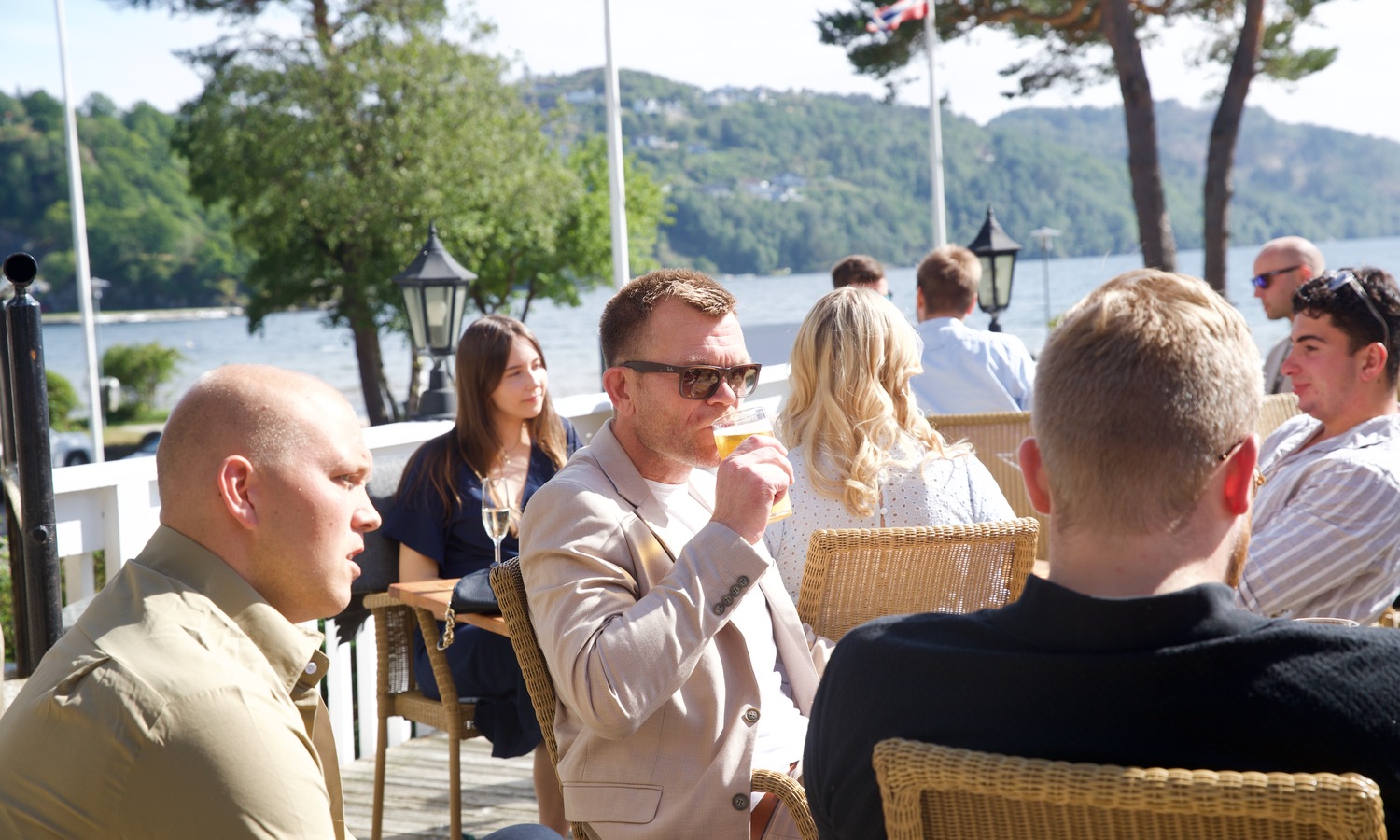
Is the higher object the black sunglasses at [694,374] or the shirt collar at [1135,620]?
the black sunglasses at [694,374]

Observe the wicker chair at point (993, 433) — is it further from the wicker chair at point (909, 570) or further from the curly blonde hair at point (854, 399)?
the wicker chair at point (909, 570)

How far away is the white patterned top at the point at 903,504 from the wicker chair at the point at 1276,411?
1.99 metres

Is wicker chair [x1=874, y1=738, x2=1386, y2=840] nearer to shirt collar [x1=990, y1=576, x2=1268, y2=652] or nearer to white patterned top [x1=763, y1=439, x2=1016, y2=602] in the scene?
shirt collar [x1=990, y1=576, x2=1268, y2=652]

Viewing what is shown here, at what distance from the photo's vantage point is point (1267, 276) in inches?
248

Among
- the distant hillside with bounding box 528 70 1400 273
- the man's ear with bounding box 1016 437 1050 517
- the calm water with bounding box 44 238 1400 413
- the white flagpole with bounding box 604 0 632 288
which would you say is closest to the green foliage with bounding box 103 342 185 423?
the calm water with bounding box 44 238 1400 413

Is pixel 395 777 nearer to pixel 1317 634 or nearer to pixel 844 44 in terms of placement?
pixel 1317 634

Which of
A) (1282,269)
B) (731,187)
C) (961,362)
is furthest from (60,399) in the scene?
(731,187)

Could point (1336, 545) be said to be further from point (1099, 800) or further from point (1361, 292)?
point (1099, 800)

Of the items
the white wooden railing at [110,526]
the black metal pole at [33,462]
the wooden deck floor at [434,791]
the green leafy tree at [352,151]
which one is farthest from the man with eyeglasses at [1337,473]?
the green leafy tree at [352,151]

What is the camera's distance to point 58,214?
50.2 meters

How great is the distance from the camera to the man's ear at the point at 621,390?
2312 millimetres

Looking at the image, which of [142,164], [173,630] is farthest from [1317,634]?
[142,164]

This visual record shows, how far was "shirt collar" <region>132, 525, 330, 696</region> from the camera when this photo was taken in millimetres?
1453

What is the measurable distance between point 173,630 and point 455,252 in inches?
1106
